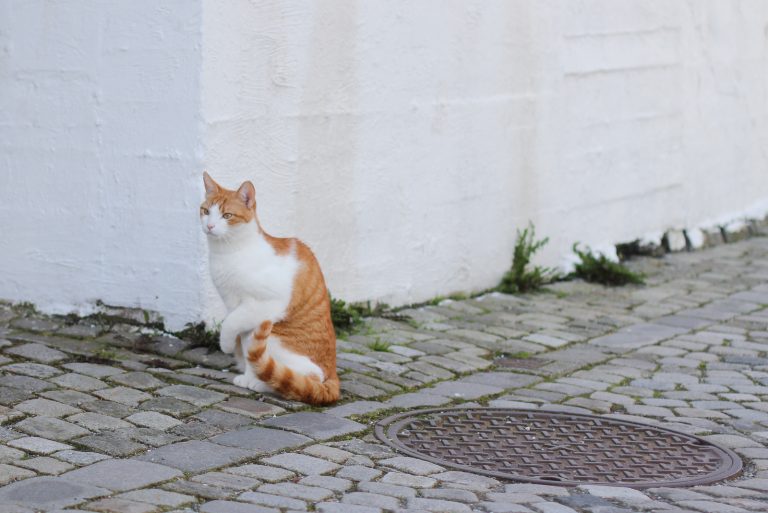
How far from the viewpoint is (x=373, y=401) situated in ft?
18.4

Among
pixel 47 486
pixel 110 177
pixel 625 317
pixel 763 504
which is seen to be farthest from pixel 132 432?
pixel 625 317

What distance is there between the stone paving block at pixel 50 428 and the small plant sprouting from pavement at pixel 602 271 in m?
4.98

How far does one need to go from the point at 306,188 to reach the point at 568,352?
1.76 metres

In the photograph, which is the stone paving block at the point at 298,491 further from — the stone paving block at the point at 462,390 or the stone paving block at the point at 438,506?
the stone paving block at the point at 462,390

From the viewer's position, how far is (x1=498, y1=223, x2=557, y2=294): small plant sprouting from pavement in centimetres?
837

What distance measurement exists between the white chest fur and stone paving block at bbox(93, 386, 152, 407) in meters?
0.55

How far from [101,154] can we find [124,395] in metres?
1.61

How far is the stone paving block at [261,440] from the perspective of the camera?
4.78 meters

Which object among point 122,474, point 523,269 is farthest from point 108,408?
point 523,269

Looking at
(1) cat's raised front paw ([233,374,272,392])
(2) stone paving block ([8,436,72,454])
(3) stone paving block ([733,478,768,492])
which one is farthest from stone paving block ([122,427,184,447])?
(3) stone paving block ([733,478,768,492])

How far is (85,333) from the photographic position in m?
6.33

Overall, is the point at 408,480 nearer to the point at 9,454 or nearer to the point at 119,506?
the point at 119,506

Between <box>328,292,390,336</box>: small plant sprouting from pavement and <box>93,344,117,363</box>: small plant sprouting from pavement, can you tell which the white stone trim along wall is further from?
<box>93,344,117,363</box>: small plant sprouting from pavement

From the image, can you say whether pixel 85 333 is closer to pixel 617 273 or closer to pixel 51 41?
pixel 51 41
